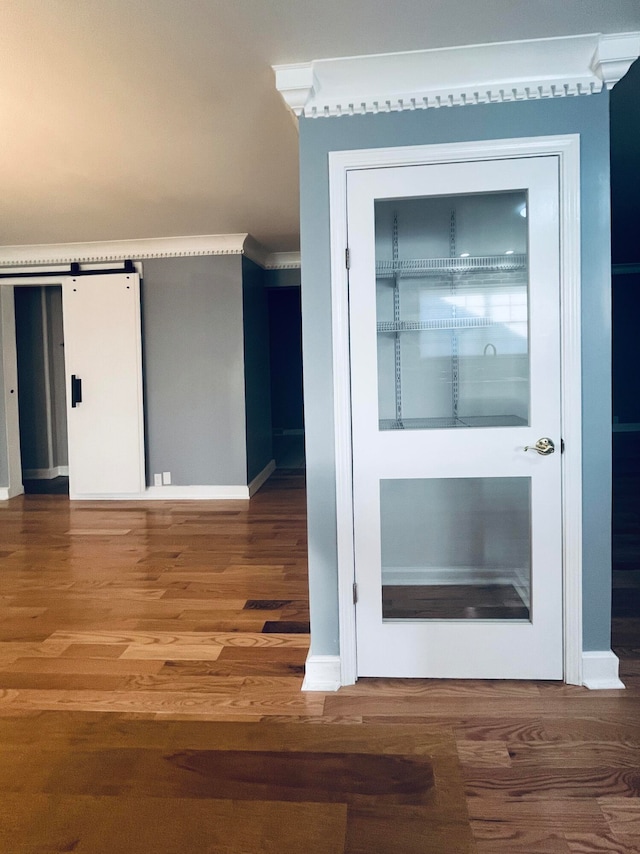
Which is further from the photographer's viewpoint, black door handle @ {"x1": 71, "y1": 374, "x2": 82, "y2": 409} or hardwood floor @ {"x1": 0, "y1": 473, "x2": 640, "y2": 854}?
black door handle @ {"x1": 71, "y1": 374, "x2": 82, "y2": 409}

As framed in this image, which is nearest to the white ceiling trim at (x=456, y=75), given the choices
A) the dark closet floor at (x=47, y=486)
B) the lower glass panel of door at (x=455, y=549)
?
the lower glass panel of door at (x=455, y=549)

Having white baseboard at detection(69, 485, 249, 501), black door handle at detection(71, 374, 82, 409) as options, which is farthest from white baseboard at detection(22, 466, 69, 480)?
black door handle at detection(71, 374, 82, 409)

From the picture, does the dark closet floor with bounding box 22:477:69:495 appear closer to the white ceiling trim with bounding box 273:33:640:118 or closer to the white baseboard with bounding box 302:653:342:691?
the white baseboard with bounding box 302:653:342:691

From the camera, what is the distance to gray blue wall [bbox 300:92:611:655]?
221 cm

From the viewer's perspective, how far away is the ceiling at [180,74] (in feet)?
6.29

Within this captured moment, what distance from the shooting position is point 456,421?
234cm

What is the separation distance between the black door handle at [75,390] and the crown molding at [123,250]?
42.2 inches

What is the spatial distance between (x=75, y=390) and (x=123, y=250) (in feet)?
4.44

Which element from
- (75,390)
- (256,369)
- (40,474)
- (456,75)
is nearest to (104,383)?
(75,390)

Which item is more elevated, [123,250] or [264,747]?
[123,250]

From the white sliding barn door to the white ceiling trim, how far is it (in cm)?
367

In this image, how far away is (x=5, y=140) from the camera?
2.96 metres

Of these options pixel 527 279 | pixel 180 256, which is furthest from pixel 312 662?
pixel 180 256

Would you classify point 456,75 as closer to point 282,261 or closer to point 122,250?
point 122,250
